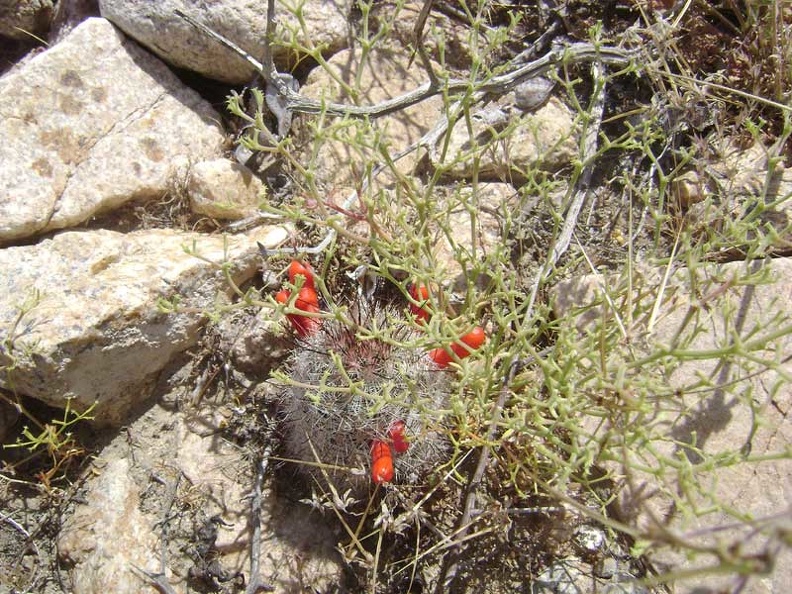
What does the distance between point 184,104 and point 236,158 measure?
15.5 inches

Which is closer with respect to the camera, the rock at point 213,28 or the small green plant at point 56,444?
the small green plant at point 56,444

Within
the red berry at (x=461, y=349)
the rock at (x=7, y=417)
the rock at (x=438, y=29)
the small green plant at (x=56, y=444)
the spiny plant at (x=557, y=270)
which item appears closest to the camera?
the spiny plant at (x=557, y=270)

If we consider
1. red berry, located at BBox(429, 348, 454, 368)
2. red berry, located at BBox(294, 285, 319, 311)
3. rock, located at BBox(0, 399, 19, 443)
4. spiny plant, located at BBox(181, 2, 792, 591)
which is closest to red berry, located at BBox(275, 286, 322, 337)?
red berry, located at BBox(294, 285, 319, 311)

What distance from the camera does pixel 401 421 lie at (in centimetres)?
252

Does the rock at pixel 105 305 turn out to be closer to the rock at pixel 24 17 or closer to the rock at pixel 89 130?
the rock at pixel 89 130

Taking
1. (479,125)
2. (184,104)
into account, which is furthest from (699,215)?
(184,104)

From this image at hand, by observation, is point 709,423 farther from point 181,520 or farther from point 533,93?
point 181,520

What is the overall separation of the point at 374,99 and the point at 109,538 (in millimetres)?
2502

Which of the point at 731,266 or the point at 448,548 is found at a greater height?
the point at 731,266

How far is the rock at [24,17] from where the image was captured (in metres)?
3.38

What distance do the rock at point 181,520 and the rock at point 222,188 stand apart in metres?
1.00

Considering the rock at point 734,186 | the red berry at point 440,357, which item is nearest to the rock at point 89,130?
the red berry at point 440,357

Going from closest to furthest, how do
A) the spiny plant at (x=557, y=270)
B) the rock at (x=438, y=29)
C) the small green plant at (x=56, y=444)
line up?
1. the spiny plant at (x=557, y=270)
2. the small green plant at (x=56, y=444)
3. the rock at (x=438, y=29)

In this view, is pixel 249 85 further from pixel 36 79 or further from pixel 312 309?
pixel 312 309
